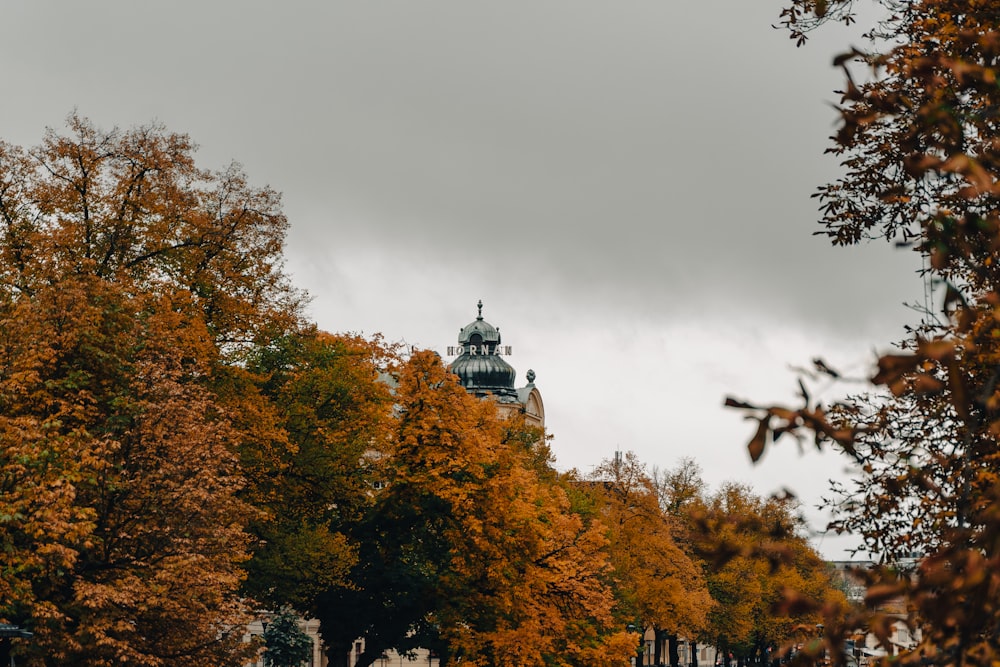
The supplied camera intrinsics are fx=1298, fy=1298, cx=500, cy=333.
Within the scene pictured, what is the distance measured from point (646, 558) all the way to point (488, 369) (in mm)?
76091

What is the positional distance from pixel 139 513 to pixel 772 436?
26.4 metres

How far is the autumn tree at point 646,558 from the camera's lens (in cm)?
7356

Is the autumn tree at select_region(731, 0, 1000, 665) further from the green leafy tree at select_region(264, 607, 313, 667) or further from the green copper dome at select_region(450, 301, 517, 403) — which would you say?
the green copper dome at select_region(450, 301, 517, 403)

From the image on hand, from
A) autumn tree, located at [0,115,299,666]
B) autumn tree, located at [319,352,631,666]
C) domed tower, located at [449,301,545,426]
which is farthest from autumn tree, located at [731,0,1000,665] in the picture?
domed tower, located at [449,301,545,426]

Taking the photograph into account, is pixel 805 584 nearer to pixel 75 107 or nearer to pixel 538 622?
pixel 538 622

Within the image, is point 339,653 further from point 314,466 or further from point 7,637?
point 7,637

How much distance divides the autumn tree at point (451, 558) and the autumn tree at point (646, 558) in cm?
2658

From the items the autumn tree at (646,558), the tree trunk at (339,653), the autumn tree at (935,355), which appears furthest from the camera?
the autumn tree at (646,558)

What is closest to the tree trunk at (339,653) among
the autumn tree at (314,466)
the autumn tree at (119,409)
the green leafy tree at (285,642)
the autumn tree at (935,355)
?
the autumn tree at (314,466)

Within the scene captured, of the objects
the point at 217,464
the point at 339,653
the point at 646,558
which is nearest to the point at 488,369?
the point at 646,558

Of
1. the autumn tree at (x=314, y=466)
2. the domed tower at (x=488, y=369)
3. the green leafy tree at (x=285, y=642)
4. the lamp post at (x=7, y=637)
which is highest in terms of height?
the domed tower at (x=488, y=369)

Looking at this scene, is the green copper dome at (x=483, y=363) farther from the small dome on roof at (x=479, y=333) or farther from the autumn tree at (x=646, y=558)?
the autumn tree at (x=646, y=558)

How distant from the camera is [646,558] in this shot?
75062mm

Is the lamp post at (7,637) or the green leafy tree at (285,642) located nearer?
the lamp post at (7,637)
